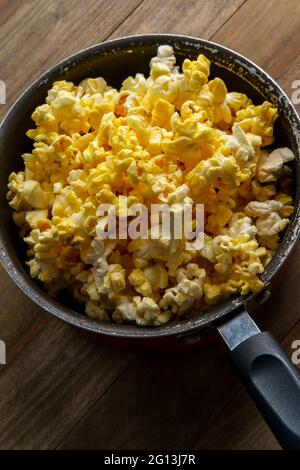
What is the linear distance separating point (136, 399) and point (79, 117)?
1.38 ft

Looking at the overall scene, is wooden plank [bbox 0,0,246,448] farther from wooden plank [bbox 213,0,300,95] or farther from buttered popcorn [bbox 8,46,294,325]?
buttered popcorn [bbox 8,46,294,325]

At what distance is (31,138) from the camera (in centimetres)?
83

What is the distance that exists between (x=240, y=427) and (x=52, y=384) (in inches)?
11.0

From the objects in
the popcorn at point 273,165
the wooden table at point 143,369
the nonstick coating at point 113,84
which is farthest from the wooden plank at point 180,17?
the popcorn at point 273,165

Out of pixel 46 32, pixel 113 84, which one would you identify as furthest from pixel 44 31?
pixel 113 84

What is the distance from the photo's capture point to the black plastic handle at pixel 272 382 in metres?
0.71

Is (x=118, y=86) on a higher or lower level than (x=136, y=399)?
higher

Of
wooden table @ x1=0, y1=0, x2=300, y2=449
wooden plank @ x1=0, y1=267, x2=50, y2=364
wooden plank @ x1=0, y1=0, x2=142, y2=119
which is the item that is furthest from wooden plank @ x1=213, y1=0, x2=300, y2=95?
wooden plank @ x1=0, y1=267, x2=50, y2=364

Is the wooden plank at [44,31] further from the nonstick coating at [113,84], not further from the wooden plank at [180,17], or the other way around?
the nonstick coating at [113,84]

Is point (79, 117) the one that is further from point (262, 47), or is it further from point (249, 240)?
point (262, 47)

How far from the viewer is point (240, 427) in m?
0.95

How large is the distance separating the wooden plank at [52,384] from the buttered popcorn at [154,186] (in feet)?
0.56
